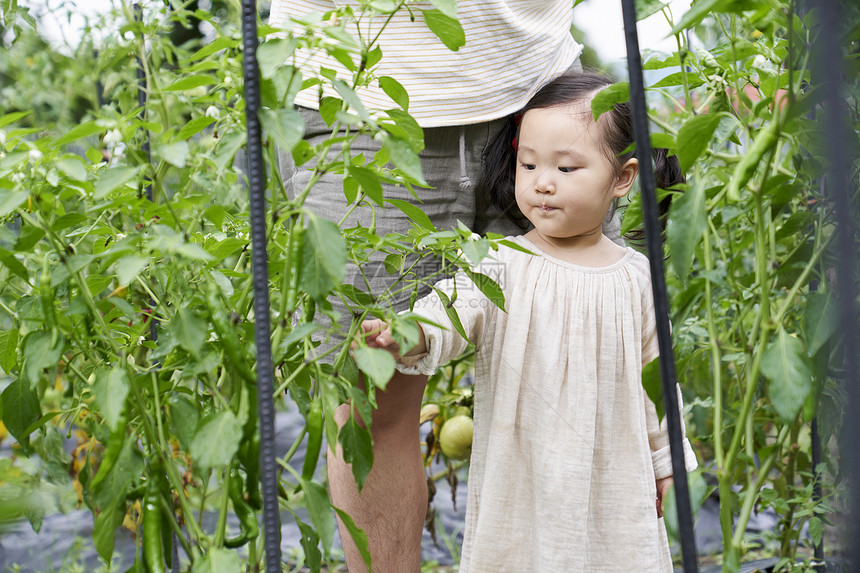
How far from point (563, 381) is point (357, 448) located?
449 millimetres

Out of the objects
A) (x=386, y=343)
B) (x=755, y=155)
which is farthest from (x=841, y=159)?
(x=386, y=343)

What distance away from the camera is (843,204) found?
48cm

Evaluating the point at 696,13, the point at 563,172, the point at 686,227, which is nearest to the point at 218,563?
the point at 686,227

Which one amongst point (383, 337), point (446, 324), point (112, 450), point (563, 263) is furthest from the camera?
point (563, 263)

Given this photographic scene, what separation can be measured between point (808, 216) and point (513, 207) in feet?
1.69

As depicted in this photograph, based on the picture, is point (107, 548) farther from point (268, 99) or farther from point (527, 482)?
point (527, 482)

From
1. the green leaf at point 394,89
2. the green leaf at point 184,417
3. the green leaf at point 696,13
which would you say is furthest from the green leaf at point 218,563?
the green leaf at point 696,13

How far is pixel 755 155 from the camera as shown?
66 centimetres

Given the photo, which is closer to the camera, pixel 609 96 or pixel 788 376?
pixel 788 376

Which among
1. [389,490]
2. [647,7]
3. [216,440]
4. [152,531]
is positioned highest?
[647,7]

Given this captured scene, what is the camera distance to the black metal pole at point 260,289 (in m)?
0.66

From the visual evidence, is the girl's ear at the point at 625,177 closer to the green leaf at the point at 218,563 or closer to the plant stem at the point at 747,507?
the plant stem at the point at 747,507

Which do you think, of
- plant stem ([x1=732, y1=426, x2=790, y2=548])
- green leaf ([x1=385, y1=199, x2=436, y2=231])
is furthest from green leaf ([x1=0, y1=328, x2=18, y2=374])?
plant stem ([x1=732, y1=426, x2=790, y2=548])

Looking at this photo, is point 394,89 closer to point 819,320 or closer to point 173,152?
point 173,152
